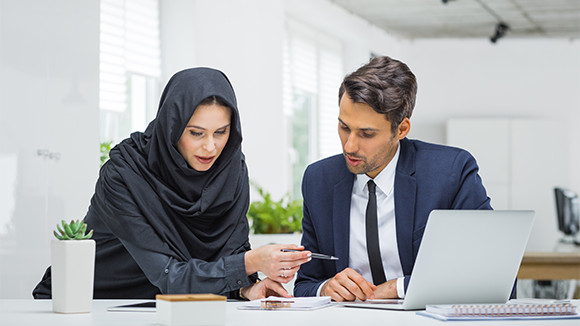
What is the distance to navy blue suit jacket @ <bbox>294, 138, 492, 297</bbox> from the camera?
1.87 metres

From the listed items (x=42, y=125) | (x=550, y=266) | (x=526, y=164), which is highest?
(x=526, y=164)

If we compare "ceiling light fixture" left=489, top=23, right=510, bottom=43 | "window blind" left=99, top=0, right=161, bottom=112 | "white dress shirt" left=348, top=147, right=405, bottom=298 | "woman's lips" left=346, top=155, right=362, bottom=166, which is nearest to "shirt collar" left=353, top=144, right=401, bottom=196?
"white dress shirt" left=348, top=147, right=405, bottom=298

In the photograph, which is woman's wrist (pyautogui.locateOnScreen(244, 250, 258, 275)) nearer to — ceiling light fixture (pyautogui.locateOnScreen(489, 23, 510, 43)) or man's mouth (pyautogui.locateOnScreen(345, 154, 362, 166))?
man's mouth (pyautogui.locateOnScreen(345, 154, 362, 166))

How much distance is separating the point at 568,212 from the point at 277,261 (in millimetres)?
5083

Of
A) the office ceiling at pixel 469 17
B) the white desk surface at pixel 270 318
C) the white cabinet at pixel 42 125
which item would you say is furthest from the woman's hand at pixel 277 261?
the office ceiling at pixel 469 17

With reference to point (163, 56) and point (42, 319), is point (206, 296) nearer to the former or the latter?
point (42, 319)

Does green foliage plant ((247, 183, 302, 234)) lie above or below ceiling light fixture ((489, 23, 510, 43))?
below

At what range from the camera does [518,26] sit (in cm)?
751

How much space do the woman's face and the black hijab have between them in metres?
0.03

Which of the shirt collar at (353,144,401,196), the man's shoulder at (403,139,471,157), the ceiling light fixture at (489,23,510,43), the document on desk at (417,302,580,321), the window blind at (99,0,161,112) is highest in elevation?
the ceiling light fixture at (489,23,510,43)

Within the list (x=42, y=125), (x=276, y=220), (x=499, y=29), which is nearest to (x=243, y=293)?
(x=42, y=125)

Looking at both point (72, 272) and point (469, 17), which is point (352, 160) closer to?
point (72, 272)

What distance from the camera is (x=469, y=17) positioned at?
7.12 meters

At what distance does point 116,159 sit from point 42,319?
2.21 feet
